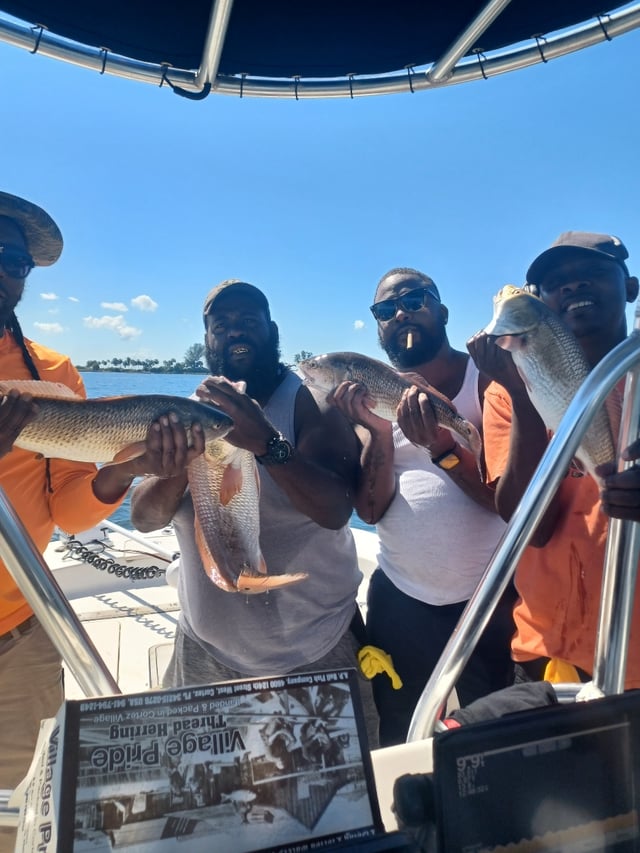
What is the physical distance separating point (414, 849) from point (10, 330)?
248 cm

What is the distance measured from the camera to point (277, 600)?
2.32 meters

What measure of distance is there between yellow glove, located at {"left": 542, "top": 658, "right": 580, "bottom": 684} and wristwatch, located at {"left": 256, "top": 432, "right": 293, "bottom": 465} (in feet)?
4.24

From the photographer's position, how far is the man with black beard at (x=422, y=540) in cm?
257

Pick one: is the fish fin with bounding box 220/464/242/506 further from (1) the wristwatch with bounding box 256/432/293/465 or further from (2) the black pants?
(2) the black pants

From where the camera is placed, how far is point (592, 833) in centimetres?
93

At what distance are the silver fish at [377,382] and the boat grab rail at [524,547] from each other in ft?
3.78

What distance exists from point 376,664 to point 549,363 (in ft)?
5.50

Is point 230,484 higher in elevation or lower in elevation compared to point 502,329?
lower

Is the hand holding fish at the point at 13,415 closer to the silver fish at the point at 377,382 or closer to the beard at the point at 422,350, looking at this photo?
the silver fish at the point at 377,382

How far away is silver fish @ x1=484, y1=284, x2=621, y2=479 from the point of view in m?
1.87

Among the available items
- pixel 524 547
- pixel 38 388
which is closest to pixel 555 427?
pixel 524 547

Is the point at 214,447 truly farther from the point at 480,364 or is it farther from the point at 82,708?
the point at 82,708

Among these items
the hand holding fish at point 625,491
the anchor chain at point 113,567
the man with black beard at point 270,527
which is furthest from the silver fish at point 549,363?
the anchor chain at point 113,567

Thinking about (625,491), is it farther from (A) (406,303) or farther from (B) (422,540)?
(A) (406,303)
